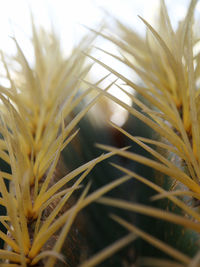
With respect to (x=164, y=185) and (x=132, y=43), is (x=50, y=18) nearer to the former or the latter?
(x=132, y=43)

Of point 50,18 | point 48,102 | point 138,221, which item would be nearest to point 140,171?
point 138,221

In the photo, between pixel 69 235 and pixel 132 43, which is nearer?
pixel 69 235

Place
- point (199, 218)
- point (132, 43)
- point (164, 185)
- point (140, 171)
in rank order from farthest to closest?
1. point (132, 43)
2. point (140, 171)
3. point (164, 185)
4. point (199, 218)

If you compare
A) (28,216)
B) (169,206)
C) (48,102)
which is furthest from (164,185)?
(48,102)

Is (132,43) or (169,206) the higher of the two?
(132,43)

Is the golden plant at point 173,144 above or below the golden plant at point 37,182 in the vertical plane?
above

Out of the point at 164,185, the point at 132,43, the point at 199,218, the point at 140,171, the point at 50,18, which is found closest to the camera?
the point at 199,218

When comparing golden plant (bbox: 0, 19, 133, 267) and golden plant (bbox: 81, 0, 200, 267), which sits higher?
golden plant (bbox: 81, 0, 200, 267)

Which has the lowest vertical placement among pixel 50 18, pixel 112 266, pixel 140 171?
pixel 112 266

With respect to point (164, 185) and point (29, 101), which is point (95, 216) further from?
point (29, 101)
